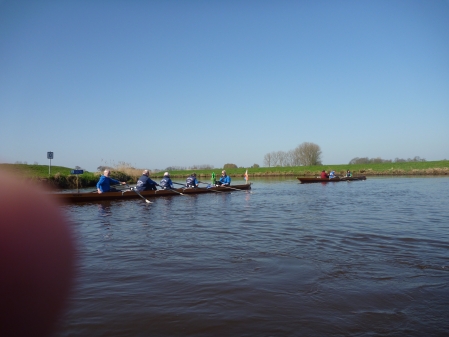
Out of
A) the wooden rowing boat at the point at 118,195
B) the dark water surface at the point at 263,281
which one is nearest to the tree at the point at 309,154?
the wooden rowing boat at the point at 118,195

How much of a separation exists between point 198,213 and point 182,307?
9.85 metres

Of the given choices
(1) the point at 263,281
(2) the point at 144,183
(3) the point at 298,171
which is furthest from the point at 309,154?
(1) the point at 263,281

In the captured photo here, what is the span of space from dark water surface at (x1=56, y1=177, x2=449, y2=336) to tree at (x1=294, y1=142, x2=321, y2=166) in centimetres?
7644

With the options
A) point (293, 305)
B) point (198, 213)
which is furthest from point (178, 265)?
point (198, 213)

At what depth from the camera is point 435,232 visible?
9172mm

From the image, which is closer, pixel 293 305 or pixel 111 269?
pixel 293 305

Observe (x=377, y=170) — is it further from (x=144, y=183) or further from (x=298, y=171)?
(x=144, y=183)

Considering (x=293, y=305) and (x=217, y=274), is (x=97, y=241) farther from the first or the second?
(x=293, y=305)

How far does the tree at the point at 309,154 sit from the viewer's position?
279 feet

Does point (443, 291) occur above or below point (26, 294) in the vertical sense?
below

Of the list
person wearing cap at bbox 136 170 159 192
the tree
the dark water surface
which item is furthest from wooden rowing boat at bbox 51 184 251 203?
the tree

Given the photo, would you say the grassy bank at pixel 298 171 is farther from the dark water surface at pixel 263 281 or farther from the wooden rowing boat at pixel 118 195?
the dark water surface at pixel 263 281

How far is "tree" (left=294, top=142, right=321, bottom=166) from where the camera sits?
8494 cm

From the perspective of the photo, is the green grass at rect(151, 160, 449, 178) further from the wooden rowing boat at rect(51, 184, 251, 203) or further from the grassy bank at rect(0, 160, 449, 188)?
the wooden rowing boat at rect(51, 184, 251, 203)
